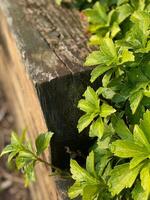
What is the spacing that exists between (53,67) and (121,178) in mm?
611

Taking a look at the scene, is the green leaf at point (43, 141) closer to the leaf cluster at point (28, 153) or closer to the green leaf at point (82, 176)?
the leaf cluster at point (28, 153)

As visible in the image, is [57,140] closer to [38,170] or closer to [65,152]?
[65,152]

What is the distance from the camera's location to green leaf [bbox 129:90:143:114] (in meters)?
1.59

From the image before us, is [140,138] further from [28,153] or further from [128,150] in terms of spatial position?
[28,153]

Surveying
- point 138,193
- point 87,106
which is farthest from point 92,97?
point 138,193

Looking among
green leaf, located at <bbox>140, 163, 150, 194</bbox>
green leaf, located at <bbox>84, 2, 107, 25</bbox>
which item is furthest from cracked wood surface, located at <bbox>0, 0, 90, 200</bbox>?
green leaf, located at <bbox>140, 163, 150, 194</bbox>

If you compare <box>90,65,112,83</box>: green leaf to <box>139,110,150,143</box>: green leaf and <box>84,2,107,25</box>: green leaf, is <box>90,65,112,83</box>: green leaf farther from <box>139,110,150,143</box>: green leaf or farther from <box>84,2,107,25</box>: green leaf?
<box>84,2,107,25</box>: green leaf

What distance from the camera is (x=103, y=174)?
1718mm

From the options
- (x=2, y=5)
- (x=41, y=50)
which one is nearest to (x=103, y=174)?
(x=41, y=50)

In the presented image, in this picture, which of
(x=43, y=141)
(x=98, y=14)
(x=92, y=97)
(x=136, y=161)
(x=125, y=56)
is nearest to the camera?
(x=136, y=161)

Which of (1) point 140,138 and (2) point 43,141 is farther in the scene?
(2) point 43,141

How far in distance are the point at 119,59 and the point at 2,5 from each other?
102 cm

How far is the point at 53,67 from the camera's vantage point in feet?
6.26

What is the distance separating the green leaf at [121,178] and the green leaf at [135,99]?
0.67 ft
